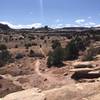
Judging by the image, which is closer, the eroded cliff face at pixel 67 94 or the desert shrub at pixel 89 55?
the eroded cliff face at pixel 67 94

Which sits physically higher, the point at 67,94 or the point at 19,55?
the point at 67,94

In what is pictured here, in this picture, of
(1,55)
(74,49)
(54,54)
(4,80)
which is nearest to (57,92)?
(4,80)

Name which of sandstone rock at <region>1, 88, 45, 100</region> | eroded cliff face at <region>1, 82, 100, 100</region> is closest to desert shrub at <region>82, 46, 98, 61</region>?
eroded cliff face at <region>1, 82, 100, 100</region>

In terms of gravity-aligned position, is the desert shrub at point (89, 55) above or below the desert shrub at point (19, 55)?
above

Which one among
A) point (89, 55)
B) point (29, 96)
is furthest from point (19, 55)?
point (29, 96)

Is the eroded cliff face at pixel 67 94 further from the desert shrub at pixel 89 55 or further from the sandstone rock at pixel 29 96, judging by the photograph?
the desert shrub at pixel 89 55

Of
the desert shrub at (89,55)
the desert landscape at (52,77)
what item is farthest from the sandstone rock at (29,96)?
the desert shrub at (89,55)

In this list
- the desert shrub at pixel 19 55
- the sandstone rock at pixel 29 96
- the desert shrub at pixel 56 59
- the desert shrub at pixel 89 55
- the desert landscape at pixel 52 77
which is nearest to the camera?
the sandstone rock at pixel 29 96

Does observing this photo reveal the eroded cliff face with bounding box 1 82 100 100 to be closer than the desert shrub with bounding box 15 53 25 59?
Yes

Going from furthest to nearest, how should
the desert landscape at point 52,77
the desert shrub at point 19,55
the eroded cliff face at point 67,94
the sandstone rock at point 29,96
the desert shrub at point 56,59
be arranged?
1. the desert shrub at point 19,55
2. the desert shrub at point 56,59
3. the desert landscape at point 52,77
4. the sandstone rock at point 29,96
5. the eroded cliff face at point 67,94

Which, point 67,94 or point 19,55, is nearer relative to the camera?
point 67,94

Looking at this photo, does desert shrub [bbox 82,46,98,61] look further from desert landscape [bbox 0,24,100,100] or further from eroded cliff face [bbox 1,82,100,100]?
eroded cliff face [bbox 1,82,100,100]

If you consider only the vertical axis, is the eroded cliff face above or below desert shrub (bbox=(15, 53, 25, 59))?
above

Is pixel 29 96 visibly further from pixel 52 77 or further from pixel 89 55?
pixel 89 55
